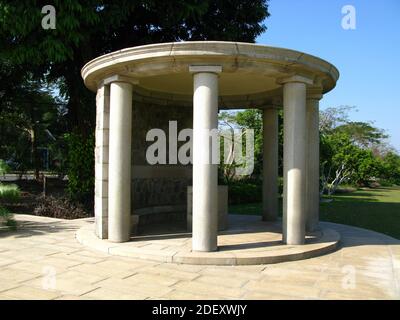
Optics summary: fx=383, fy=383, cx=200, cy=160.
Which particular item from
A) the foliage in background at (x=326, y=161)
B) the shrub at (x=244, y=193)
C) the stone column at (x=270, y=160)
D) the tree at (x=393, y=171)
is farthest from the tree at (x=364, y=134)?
the stone column at (x=270, y=160)

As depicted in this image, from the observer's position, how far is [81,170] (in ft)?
45.5

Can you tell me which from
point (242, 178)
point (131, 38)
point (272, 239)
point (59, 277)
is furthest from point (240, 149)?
point (59, 277)

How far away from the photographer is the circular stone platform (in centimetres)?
671

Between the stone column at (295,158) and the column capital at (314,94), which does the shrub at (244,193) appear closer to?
the column capital at (314,94)

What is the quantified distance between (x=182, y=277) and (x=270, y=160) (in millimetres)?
6386

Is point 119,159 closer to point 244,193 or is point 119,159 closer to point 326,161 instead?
point 244,193

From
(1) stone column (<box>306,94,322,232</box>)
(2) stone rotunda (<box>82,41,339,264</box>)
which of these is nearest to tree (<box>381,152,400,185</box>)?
(1) stone column (<box>306,94,322,232</box>)

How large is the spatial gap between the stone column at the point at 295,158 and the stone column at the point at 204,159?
67.8 inches

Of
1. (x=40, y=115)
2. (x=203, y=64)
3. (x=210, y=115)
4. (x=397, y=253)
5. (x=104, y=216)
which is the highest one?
(x=40, y=115)

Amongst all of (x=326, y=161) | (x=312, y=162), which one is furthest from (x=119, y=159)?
(x=326, y=161)

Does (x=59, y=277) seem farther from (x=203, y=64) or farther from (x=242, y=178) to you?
(x=242, y=178)

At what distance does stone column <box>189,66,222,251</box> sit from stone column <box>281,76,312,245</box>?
1.72 metres

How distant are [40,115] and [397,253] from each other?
3000cm
